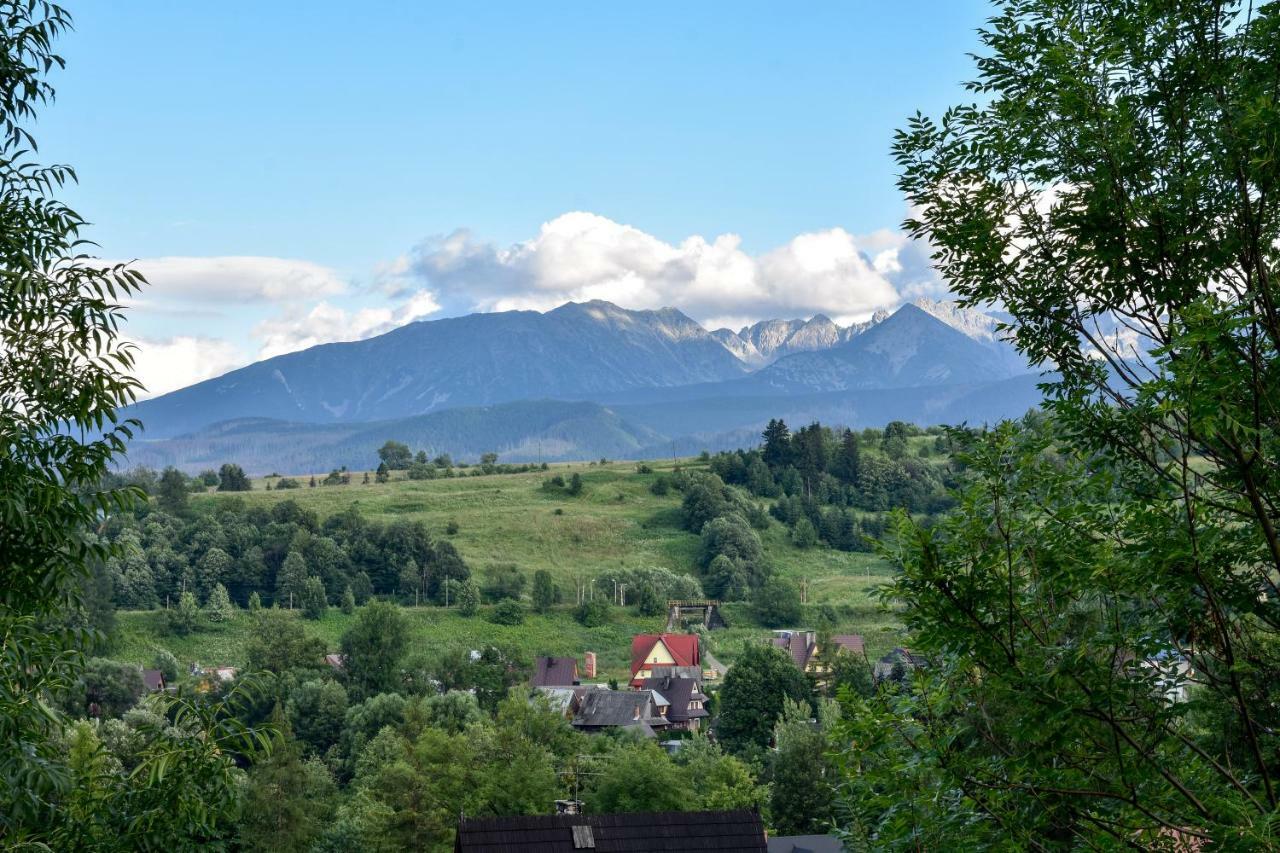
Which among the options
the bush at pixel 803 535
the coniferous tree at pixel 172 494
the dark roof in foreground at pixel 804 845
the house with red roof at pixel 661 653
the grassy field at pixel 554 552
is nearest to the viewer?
the dark roof in foreground at pixel 804 845

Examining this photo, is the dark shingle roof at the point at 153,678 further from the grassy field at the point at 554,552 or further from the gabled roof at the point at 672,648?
the gabled roof at the point at 672,648

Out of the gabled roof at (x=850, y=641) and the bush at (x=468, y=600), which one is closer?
the gabled roof at (x=850, y=641)

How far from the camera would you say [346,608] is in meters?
95.5

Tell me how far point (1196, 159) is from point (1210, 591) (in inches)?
101

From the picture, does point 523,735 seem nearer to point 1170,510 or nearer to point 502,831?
point 502,831

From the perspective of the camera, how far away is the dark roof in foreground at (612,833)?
21.9 meters

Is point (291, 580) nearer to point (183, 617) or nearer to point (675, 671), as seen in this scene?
point (183, 617)

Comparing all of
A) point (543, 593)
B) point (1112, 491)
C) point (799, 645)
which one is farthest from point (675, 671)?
point (1112, 491)

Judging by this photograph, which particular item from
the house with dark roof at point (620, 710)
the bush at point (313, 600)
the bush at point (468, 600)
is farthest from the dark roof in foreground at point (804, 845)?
the bush at point (313, 600)

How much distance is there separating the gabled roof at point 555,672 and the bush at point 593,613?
15.3 meters

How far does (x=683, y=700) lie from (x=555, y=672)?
856 cm

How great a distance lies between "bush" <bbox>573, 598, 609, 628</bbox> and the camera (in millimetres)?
94438

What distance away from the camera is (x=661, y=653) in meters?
82.3

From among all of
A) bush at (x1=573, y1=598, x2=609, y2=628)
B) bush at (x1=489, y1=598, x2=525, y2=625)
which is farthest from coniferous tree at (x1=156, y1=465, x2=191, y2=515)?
bush at (x1=573, y1=598, x2=609, y2=628)
